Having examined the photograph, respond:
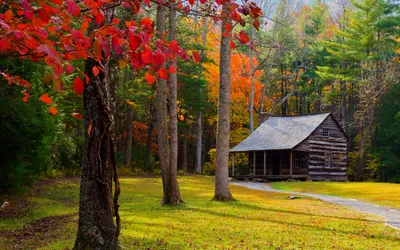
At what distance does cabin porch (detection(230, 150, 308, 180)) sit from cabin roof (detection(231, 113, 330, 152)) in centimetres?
88

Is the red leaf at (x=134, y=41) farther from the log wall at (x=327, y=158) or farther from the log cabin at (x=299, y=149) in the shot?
the log wall at (x=327, y=158)

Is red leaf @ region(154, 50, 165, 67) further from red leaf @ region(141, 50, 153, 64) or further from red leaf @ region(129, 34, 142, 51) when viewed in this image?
red leaf @ region(129, 34, 142, 51)

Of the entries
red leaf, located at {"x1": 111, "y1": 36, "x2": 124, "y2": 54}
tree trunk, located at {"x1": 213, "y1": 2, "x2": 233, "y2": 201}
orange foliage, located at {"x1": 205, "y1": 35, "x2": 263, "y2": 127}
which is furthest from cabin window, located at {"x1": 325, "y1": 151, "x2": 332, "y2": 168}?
red leaf, located at {"x1": 111, "y1": 36, "x2": 124, "y2": 54}

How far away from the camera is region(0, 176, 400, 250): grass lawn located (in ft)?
26.6

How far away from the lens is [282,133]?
128 feet

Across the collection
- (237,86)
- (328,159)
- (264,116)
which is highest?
(237,86)

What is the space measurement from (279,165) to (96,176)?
3464 cm

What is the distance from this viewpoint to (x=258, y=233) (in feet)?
31.0

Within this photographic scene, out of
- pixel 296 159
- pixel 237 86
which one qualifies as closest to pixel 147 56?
pixel 296 159

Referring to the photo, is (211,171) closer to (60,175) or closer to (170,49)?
(60,175)

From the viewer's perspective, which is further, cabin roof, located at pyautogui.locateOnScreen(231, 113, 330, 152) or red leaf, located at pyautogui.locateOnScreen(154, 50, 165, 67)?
cabin roof, located at pyautogui.locateOnScreen(231, 113, 330, 152)

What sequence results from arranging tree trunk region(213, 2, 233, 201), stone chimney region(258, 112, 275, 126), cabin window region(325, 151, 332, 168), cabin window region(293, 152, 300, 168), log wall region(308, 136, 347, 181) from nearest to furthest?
tree trunk region(213, 2, 233, 201)
log wall region(308, 136, 347, 181)
cabin window region(293, 152, 300, 168)
cabin window region(325, 151, 332, 168)
stone chimney region(258, 112, 275, 126)

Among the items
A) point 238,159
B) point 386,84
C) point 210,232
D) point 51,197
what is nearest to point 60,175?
point 51,197

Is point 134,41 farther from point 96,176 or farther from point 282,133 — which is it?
point 282,133
